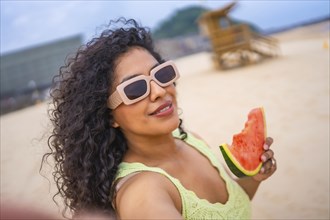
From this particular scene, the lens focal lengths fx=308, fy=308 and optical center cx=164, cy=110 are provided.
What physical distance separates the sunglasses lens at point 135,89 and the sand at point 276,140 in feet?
2.19

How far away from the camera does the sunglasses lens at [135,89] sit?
1614 mm

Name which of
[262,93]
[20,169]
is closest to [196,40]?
[262,93]

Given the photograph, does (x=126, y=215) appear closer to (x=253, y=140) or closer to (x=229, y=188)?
(x=229, y=188)

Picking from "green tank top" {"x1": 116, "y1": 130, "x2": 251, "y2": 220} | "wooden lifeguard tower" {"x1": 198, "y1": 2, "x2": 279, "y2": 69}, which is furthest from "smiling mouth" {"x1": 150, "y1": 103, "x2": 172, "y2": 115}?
"wooden lifeguard tower" {"x1": 198, "y1": 2, "x2": 279, "y2": 69}

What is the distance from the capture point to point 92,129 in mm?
1706

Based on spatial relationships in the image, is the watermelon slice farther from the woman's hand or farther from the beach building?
the beach building

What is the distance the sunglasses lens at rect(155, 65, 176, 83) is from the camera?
1.73m

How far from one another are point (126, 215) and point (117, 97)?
627mm

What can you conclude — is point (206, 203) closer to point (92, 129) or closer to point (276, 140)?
point (92, 129)

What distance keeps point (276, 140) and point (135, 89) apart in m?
4.15

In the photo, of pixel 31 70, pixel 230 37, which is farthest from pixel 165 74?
pixel 230 37

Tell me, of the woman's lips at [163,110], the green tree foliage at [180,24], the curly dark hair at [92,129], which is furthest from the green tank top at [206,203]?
the green tree foliage at [180,24]

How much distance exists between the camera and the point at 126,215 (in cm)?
133

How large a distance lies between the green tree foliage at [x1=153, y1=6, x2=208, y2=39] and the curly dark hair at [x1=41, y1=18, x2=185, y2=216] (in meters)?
82.3
